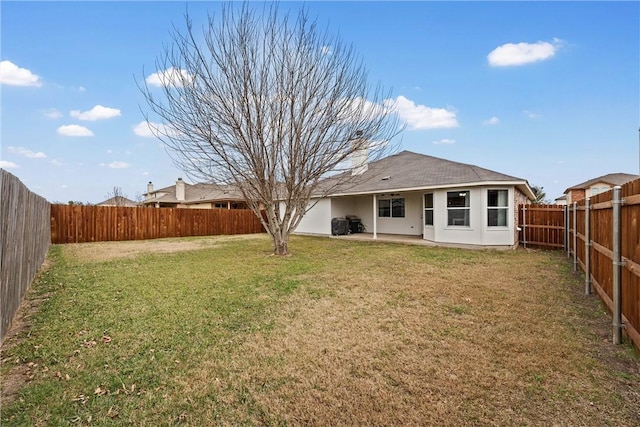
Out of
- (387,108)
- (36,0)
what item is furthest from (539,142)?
(36,0)

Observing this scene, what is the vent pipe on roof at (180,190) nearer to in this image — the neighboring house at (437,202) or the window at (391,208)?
the neighboring house at (437,202)

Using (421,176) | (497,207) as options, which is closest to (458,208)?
(497,207)

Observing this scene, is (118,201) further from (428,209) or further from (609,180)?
(609,180)

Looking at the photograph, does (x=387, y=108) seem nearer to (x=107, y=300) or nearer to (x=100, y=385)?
(x=107, y=300)

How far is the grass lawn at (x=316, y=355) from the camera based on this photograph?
7.80 ft

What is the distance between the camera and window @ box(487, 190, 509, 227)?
443 inches

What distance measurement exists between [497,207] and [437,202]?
7.16 ft

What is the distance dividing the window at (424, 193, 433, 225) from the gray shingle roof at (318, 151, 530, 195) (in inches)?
33.2

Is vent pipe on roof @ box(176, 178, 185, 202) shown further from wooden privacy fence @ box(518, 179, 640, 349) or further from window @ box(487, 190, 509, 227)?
wooden privacy fence @ box(518, 179, 640, 349)

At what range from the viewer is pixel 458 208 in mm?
12086

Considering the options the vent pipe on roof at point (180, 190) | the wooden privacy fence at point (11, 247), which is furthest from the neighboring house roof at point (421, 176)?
the vent pipe on roof at point (180, 190)

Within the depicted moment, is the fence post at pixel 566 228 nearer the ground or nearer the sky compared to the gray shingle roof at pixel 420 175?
nearer the ground

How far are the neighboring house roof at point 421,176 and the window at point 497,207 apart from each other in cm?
53

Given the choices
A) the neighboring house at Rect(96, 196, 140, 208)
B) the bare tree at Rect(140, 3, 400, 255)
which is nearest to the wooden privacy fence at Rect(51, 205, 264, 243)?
the bare tree at Rect(140, 3, 400, 255)
